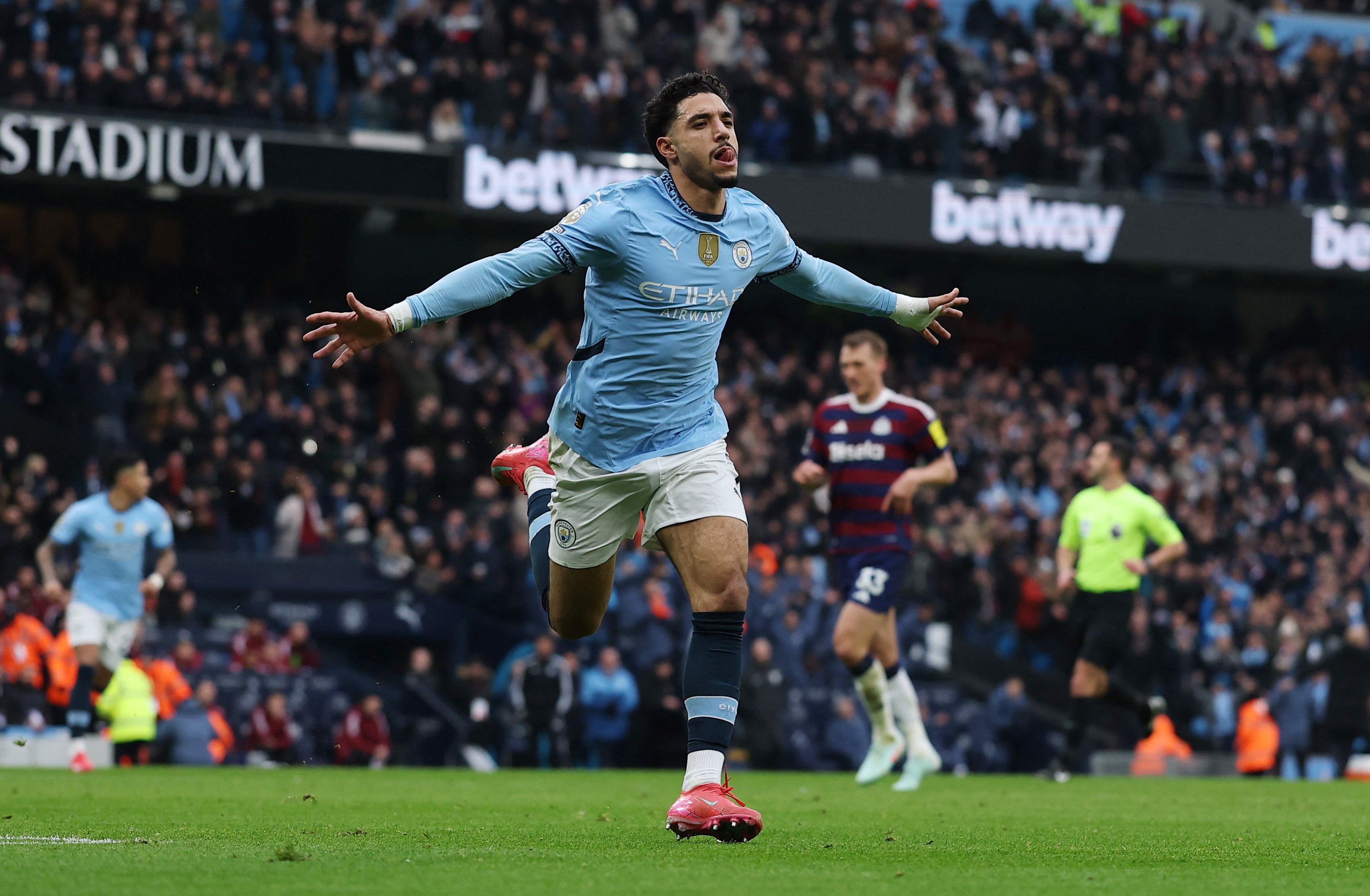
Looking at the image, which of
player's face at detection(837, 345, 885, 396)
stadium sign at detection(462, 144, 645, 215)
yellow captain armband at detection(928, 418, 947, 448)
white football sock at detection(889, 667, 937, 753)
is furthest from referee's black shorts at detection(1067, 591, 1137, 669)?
stadium sign at detection(462, 144, 645, 215)

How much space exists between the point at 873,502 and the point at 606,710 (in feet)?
20.8

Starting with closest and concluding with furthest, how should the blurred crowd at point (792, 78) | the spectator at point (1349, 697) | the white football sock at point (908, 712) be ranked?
the white football sock at point (908, 712) → the spectator at point (1349, 697) → the blurred crowd at point (792, 78)

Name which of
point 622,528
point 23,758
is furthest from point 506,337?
point 622,528

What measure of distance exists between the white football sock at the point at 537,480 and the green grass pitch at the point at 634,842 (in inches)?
51.9

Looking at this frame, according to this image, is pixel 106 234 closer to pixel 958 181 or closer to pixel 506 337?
pixel 506 337

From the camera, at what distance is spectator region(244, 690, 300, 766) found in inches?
589

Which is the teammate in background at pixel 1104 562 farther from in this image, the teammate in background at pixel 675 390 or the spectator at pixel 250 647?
the spectator at pixel 250 647

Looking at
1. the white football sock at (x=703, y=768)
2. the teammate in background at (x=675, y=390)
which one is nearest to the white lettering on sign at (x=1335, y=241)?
the teammate in background at (x=675, y=390)

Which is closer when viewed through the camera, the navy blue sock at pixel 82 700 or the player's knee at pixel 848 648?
the player's knee at pixel 848 648

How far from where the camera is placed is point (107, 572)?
12141mm

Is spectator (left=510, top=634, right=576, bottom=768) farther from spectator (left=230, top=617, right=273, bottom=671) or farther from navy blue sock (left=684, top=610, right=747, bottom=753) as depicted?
navy blue sock (left=684, top=610, right=747, bottom=753)

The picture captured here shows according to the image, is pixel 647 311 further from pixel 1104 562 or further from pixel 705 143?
pixel 1104 562

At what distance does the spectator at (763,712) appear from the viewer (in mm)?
16453

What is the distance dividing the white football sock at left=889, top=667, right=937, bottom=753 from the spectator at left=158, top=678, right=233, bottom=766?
6.57 m
